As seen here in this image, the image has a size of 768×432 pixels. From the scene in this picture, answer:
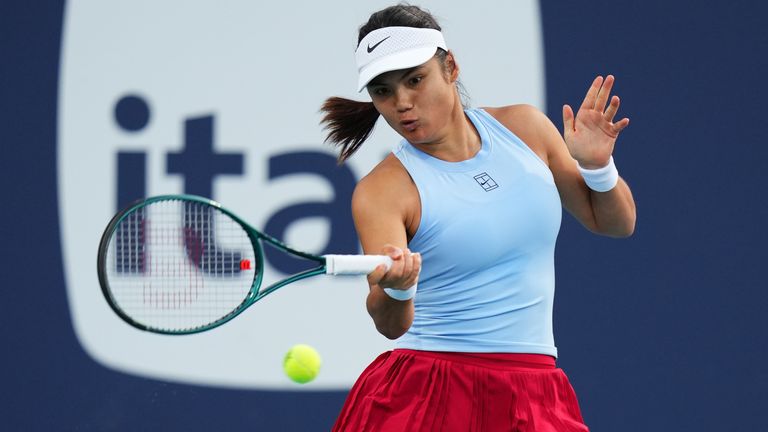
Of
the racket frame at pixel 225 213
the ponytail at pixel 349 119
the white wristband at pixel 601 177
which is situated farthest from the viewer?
the ponytail at pixel 349 119

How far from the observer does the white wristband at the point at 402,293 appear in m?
2.40

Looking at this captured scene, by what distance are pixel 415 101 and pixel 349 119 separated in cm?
38

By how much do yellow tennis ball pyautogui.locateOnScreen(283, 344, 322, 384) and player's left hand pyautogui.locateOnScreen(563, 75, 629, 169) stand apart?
1.51 metres

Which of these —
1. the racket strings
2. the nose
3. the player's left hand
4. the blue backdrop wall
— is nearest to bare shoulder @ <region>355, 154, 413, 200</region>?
the nose

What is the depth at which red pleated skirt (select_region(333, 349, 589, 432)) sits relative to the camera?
2.63 meters

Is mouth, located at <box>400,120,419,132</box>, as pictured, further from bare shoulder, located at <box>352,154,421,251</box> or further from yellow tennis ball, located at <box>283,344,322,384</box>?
yellow tennis ball, located at <box>283,344,322,384</box>

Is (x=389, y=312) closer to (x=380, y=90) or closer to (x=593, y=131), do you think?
(x=380, y=90)

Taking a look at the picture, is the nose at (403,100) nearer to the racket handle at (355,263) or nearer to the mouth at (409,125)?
the mouth at (409,125)

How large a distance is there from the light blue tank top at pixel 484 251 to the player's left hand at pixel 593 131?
102 millimetres

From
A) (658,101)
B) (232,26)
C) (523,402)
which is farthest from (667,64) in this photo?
(523,402)

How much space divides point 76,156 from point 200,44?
0.58 metres

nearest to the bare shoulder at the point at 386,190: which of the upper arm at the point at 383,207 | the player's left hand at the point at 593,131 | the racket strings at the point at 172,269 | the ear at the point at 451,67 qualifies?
the upper arm at the point at 383,207

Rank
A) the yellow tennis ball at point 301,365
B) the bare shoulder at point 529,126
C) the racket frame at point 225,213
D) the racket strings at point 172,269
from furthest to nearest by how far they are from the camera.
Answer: the yellow tennis ball at point 301,365, the racket strings at point 172,269, the bare shoulder at point 529,126, the racket frame at point 225,213

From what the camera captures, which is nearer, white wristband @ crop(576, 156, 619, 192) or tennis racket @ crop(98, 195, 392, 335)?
tennis racket @ crop(98, 195, 392, 335)
